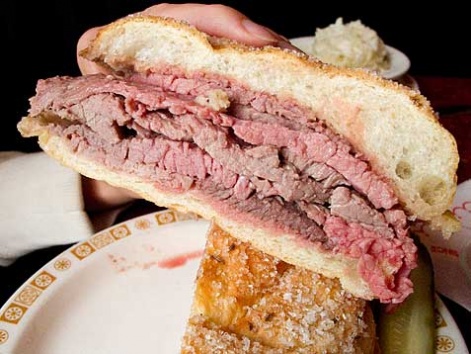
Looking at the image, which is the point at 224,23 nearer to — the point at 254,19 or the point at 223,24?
the point at 223,24

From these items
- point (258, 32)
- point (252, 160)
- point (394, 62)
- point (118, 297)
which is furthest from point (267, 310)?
point (394, 62)

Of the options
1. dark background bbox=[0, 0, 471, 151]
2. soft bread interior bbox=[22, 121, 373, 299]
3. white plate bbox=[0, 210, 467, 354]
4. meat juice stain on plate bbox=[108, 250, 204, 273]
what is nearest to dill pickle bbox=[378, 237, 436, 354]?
white plate bbox=[0, 210, 467, 354]

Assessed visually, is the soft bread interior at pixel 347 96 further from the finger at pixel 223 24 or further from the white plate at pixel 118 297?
the white plate at pixel 118 297

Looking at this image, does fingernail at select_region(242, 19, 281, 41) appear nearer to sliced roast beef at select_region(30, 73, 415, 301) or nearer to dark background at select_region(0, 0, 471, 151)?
sliced roast beef at select_region(30, 73, 415, 301)

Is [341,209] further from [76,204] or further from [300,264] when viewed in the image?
[76,204]

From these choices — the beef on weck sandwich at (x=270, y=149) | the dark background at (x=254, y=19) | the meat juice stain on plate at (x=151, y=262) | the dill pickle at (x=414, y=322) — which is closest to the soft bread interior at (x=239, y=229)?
the beef on weck sandwich at (x=270, y=149)

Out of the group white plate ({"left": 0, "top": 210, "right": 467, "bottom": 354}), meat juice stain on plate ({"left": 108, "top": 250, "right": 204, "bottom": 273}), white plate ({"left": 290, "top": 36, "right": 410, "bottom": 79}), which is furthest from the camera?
white plate ({"left": 290, "top": 36, "right": 410, "bottom": 79})
